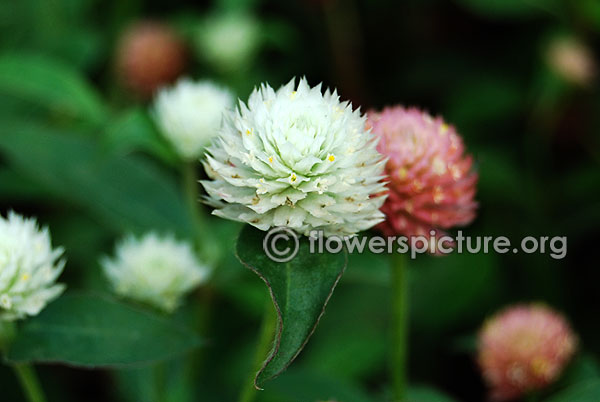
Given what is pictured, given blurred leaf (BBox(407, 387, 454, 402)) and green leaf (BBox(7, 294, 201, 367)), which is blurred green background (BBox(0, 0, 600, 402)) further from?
green leaf (BBox(7, 294, 201, 367))

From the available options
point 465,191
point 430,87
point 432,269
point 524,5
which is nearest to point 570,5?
point 524,5

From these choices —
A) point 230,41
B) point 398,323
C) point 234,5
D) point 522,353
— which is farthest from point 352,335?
point 234,5

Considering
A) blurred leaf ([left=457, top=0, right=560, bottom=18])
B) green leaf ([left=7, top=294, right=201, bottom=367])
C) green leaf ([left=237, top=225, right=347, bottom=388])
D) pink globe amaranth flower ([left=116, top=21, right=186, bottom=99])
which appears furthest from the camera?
pink globe amaranth flower ([left=116, top=21, right=186, bottom=99])

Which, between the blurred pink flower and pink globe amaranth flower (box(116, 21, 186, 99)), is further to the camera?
pink globe amaranth flower (box(116, 21, 186, 99))

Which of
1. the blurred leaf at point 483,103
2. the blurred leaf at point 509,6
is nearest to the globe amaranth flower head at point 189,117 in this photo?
the blurred leaf at point 483,103

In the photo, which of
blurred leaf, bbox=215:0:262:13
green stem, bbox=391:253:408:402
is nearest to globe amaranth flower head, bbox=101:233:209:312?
green stem, bbox=391:253:408:402

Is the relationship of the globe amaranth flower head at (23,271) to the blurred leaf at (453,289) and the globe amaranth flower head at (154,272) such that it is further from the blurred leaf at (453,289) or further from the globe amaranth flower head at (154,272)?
the blurred leaf at (453,289)
